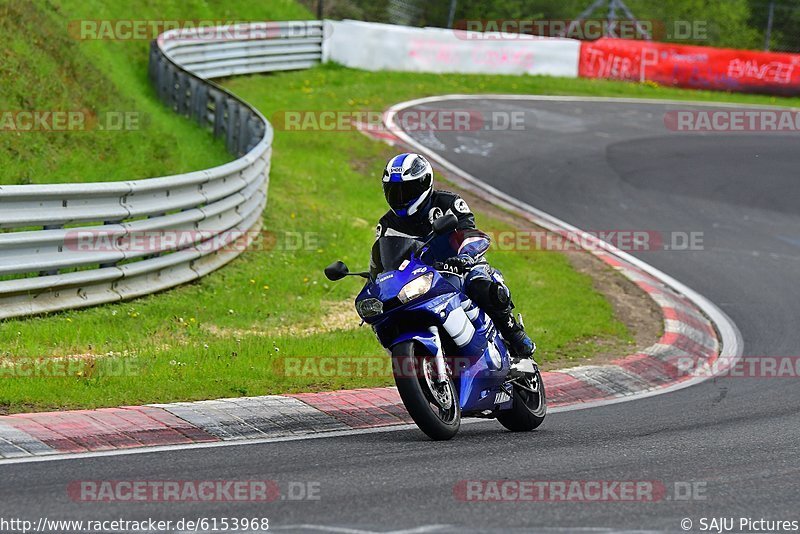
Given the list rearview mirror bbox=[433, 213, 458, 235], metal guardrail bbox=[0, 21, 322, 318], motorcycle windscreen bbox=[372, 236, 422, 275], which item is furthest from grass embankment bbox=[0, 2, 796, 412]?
rearview mirror bbox=[433, 213, 458, 235]

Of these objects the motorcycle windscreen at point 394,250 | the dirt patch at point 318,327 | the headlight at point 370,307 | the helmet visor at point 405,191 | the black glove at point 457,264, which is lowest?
the dirt patch at point 318,327

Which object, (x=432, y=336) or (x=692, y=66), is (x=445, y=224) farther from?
(x=692, y=66)

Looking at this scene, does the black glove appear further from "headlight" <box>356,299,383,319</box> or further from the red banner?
the red banner

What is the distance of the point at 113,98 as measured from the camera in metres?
18.7

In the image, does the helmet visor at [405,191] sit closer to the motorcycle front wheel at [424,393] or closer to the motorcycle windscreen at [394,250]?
the motorcycle windscreen at [394,250]

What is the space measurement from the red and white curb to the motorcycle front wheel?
894mm

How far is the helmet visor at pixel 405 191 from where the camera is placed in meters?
7.59

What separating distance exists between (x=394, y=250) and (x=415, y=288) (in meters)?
0.41

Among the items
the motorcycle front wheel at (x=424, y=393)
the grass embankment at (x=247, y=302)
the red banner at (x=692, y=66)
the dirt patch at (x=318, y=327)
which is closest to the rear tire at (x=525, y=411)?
the motorcycle front wheel at (x=424, y=393)

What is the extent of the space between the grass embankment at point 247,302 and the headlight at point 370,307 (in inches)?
68.0

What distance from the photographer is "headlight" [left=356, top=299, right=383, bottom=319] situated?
284 inches

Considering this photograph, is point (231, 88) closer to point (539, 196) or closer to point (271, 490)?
point (539, 196)

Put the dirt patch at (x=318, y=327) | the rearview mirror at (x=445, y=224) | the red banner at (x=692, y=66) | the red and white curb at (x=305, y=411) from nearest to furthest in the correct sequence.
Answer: the red and white curb at (x=305, y=411)
the rearview mirror at (x=445, y=224)
the dirt patch at (x=318, y=327)
the red banner at (x=692, y=66)

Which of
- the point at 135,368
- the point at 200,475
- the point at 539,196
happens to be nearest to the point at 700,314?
the point at 539,196
